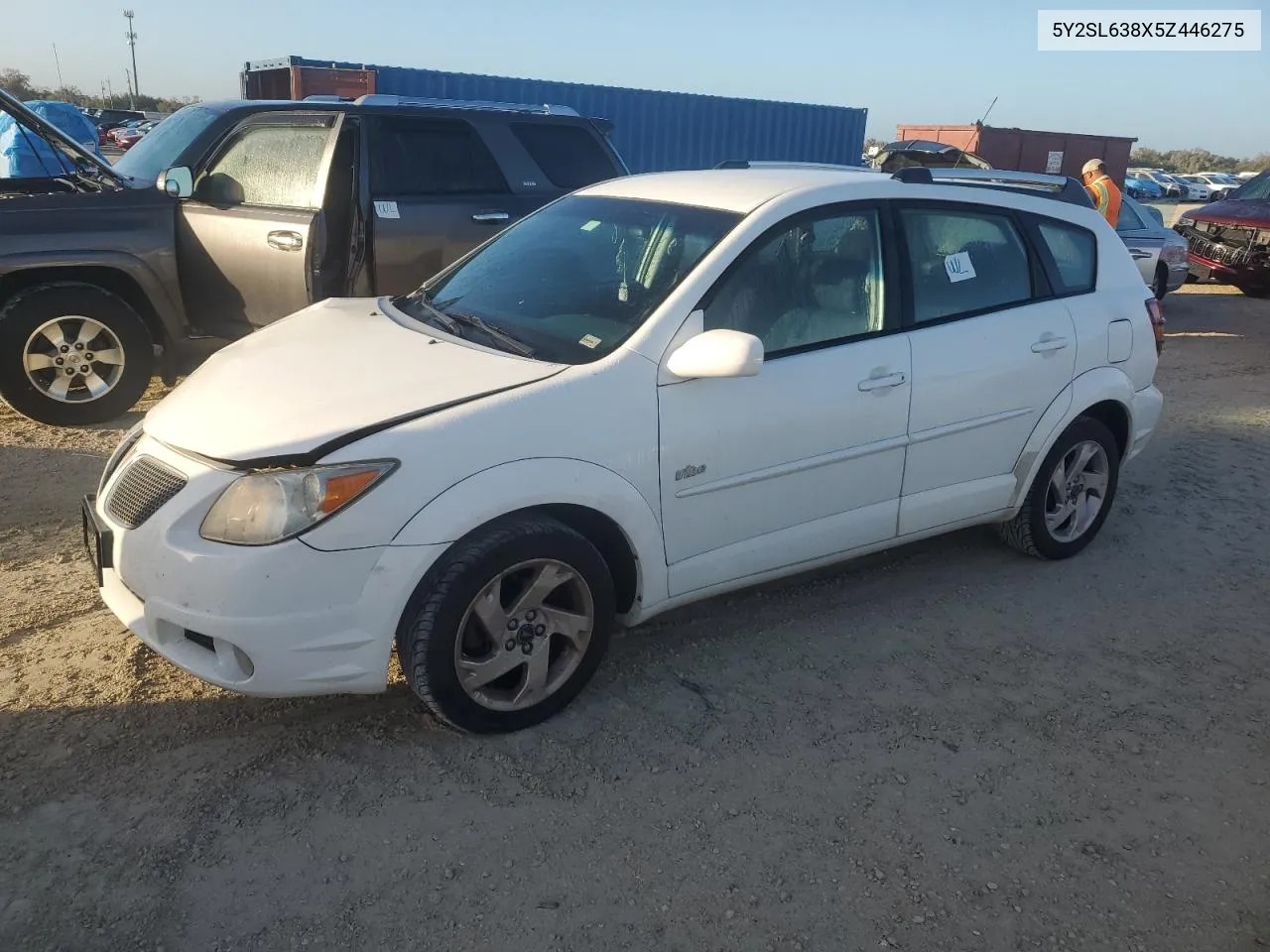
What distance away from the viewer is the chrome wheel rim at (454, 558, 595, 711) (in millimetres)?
3051

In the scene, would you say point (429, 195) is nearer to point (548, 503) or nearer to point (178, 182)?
point (178, 182)

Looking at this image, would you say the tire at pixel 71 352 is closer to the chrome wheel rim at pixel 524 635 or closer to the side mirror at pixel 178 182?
the side mirror at pixel 178 182

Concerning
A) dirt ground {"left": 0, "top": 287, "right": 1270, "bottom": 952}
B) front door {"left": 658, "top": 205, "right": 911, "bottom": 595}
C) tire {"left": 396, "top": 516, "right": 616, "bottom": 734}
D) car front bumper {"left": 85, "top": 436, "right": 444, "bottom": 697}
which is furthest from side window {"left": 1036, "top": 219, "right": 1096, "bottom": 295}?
car front bumper {"left": 85, "top": 436, "right": 444, "bottom": 697}

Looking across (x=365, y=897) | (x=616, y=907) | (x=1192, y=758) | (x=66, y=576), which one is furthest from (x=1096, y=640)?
(x=66, y=576)

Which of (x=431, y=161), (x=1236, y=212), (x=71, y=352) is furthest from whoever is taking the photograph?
(x=1236, y=212)

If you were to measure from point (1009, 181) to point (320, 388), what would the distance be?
11.8ft

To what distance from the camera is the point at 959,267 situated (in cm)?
415

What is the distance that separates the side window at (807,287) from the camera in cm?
352

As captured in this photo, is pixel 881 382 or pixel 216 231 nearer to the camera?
pixel 881 382

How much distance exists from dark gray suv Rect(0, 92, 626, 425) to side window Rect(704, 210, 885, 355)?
3.04 metres

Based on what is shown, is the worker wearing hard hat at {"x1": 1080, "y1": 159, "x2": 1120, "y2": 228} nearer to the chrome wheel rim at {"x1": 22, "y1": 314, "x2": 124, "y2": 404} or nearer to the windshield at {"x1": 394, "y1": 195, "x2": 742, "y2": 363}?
the windshield at {"x1": 394, "y1": 195, "x2": 742, "y2": 363}

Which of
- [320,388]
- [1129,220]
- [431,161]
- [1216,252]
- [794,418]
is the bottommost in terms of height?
[1216,252]

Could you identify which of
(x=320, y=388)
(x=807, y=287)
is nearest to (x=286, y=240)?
(x=320, y=388)

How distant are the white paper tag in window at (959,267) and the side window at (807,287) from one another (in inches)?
15.3
